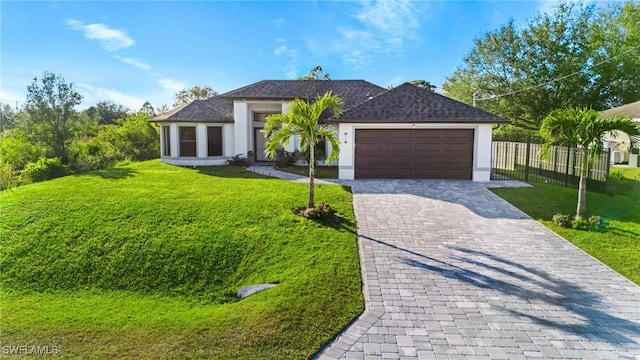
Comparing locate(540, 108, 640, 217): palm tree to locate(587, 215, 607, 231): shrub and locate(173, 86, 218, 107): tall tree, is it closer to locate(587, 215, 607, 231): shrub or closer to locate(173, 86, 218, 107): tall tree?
locate(587, 215, 607, 231): shrub

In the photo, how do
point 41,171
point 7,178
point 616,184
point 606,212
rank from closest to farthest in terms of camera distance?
point 606,212 < point 616,184 < point 7,178 < point 41,171

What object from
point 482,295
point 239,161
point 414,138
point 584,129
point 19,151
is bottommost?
point 482,295

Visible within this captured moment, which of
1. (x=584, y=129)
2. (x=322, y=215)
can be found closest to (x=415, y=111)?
(x=584, y=129)

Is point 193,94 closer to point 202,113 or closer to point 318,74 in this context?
point 318,74

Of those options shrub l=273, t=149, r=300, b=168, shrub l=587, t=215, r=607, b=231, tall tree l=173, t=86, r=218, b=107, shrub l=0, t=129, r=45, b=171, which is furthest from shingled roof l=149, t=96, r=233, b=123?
tall tree l=173, t=86, r=218, b=107

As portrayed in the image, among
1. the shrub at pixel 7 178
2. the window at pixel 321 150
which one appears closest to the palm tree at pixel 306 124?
the window at pixel 321 150

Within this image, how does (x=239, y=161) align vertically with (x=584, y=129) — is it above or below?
below
